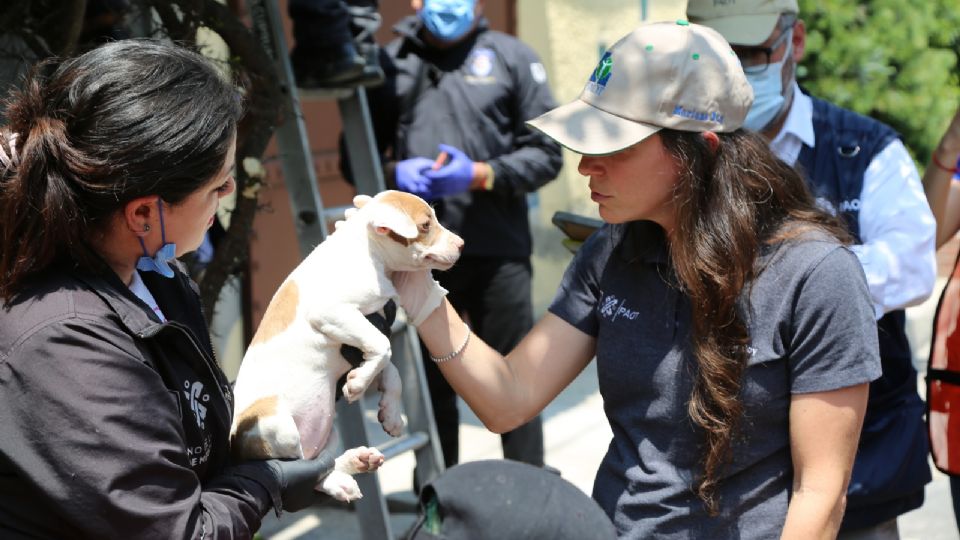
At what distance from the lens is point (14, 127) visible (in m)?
1.51

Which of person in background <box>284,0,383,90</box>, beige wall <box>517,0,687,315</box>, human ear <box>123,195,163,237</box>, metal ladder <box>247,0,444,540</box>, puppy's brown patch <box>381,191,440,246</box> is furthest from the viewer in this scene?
beige wall <box>517,0,687,315</box>

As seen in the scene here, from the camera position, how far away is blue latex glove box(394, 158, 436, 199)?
4.05m

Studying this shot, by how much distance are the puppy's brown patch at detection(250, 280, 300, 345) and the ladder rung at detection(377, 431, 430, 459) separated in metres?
1.95

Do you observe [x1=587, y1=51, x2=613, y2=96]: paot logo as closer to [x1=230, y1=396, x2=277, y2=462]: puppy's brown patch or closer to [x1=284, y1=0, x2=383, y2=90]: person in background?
[x1=230, y1=396, x2=277, y2=462]: puppy's brown patch

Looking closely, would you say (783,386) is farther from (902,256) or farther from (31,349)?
(31,349)

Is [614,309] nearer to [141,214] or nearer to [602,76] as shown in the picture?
[602,76]

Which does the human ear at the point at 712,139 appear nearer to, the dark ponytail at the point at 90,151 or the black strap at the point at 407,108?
the dark ponytail at the point at 90,151

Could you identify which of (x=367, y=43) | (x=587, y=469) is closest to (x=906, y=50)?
(x=587, y=469)

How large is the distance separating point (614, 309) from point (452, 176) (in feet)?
6.52

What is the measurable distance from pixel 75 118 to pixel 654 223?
115 cm

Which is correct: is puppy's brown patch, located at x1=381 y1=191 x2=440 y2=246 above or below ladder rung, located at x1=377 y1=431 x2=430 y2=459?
above

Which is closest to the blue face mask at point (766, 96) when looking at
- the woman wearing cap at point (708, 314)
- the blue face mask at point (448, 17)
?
the woman wearing cap at point (708, 314)

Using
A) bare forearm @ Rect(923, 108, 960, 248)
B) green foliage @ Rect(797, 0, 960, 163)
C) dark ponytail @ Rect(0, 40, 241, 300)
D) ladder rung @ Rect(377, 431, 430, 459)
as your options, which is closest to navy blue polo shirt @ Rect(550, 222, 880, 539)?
dark ponytail @ Rect(0, 40, 241, 300)

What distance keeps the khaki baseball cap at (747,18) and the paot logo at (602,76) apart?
77cm
